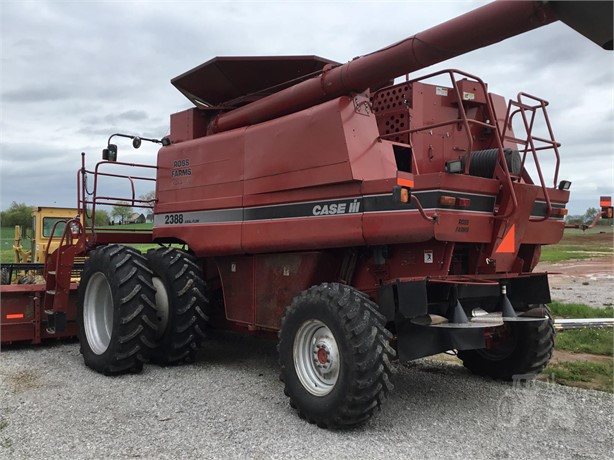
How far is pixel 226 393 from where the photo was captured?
18.8 feet

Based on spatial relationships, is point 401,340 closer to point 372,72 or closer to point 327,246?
point 327,246

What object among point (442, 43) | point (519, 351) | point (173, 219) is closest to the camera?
point (442, 43)

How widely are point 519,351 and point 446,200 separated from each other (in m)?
2.46

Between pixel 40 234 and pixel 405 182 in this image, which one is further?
pixel 40 234

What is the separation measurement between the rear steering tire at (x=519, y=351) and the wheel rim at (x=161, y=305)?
3.70 m

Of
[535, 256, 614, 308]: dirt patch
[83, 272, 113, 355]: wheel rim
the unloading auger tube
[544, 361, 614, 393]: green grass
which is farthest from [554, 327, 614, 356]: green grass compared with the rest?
[83, 272, 113, 355]: wheel rim

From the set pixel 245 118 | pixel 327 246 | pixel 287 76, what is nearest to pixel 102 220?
pixel 245 118

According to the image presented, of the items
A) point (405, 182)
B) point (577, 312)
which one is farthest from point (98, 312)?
point (577, 312)

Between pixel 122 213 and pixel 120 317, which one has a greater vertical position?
pixel 122 213

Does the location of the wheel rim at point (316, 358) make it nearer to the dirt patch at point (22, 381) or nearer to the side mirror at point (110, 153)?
the dirt patch at point (22, 381)

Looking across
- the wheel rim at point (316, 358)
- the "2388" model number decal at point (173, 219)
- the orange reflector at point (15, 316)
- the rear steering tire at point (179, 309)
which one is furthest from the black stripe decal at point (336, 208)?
the orange reflector at point (15, 316)

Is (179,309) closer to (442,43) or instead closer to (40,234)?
(442,43)

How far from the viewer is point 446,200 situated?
465 centimetres
